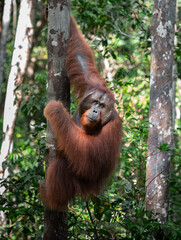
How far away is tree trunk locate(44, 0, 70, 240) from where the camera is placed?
270 centimetres

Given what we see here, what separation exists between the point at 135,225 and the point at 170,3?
9.02ft

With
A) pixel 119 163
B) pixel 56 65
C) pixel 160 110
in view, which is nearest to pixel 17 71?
pixel 119 163

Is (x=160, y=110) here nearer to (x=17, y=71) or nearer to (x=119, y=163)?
(x=119, y=163)

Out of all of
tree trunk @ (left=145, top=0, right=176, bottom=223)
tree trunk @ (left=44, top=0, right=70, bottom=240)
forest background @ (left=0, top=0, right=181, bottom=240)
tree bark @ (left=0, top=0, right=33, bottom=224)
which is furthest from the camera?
tree bark @ (left=0, top=0, right=33, bottom=224)

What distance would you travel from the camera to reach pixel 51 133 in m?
2.84

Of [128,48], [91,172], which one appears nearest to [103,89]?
[91,172]

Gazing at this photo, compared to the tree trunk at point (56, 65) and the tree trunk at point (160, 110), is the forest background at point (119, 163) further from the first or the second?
the tree trunk at point (56, 65)

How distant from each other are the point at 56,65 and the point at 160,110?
5.52 ft

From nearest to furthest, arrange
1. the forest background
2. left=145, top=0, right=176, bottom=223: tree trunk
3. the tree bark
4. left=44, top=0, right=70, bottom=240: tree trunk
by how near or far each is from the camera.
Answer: left=44, top=0, right=70, bottom=240: tree trunk, the forest background, left=145, top=0, right=176, bottom=223: tree trunk, the tree bark

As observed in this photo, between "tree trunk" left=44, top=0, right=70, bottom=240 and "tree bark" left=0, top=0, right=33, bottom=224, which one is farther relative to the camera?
"tree bark" left=0, top=0, right=33, bottom=224

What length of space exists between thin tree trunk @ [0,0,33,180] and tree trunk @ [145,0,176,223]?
2566 mm

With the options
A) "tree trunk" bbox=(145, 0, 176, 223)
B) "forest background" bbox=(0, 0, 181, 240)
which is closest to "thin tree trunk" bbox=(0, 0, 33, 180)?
"forest background" bbox=(0, 0, 181, 240)

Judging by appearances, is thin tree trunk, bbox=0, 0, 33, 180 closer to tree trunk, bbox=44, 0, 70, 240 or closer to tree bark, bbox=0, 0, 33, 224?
tree bark, bbox=0, 0, 33, 224

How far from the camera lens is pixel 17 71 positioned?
582 cm
